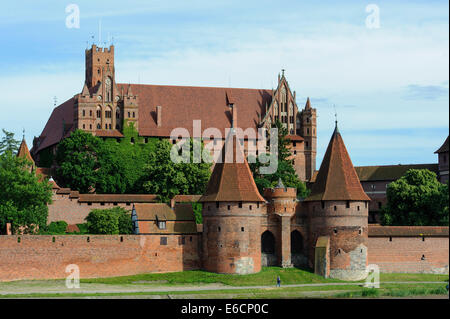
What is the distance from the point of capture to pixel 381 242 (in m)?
77.3

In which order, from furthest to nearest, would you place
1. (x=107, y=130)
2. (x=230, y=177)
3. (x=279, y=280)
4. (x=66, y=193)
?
(x=107, y=130), (x=66, y=193), (x=230, y=177), (x=279, y=280)

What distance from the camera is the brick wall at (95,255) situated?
72625 mm

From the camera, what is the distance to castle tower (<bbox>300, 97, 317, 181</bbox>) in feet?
362

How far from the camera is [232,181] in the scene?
76375 mm

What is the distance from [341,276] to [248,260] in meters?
6.62

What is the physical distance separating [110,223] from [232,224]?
33.7 feet

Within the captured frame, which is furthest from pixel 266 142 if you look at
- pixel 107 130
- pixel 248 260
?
pixel 248 260

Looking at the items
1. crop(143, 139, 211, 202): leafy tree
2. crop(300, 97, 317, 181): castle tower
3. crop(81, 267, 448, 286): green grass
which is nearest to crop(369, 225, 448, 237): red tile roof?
crop(81, 267, 448, 286): green grass

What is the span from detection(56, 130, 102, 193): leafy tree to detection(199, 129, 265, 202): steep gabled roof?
19.5 metres

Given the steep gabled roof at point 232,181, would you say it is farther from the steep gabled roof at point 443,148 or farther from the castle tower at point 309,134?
the castle tower at point 309,134

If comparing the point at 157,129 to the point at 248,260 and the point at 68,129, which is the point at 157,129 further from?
the point at 248,260

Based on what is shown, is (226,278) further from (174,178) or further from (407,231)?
(174,178)

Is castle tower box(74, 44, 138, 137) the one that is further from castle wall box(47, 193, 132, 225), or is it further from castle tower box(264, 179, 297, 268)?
castle tower box(264, 179, 297, 268)

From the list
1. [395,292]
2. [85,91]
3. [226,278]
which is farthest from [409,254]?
[85,91]
